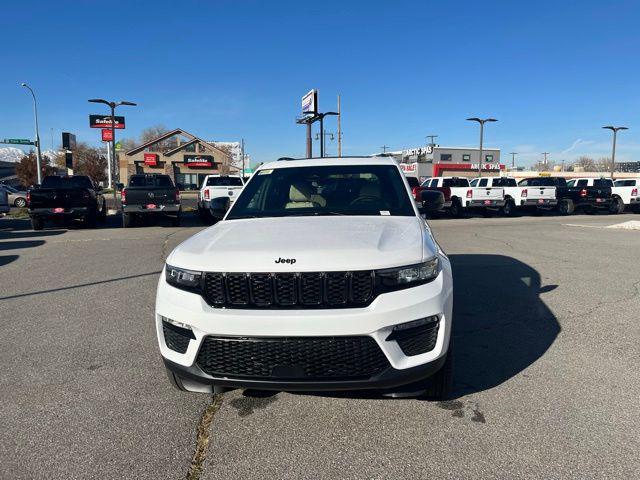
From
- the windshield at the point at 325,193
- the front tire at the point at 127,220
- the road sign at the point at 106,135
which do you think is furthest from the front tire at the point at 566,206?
the road sign at the point at 106,135

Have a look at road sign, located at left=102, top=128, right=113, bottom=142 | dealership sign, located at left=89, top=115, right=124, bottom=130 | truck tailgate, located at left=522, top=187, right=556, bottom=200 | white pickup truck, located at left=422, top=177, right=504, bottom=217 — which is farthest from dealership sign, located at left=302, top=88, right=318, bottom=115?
dealership sign, located at left=89, top=115, right=124, bottom=130

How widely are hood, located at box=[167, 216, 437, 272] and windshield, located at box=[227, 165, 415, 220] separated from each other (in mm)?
478

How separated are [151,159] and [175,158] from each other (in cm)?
312

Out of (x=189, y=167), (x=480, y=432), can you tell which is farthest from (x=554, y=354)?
(x=189, y=167)

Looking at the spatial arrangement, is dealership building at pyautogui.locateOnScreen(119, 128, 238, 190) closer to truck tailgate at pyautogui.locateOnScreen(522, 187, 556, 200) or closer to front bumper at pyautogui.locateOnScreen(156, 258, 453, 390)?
truck tailgate at pyautogui.locateOnScreen(522, 187, 556, 200)

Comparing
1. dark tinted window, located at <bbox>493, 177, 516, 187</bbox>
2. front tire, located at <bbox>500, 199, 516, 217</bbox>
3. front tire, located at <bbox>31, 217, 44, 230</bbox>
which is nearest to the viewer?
front tire, located at <bbox>31, 217, 44, 230</bbox>

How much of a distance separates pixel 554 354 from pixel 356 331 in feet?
8.18

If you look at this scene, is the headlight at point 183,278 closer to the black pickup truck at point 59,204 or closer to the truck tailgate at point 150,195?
the truck tailgate at point 150,195

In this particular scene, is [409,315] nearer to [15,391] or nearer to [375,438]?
[375,438]

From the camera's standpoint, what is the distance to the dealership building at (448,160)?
235ft

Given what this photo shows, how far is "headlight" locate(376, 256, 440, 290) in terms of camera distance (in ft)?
9.28

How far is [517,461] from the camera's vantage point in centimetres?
270

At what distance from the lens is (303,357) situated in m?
2.76

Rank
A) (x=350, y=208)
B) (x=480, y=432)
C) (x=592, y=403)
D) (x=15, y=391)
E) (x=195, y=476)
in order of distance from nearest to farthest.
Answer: (x=195, y=476) < (x=480, y=432) < (x=592, y=403) < (x=15, y=391) < (x=350, y=208)
